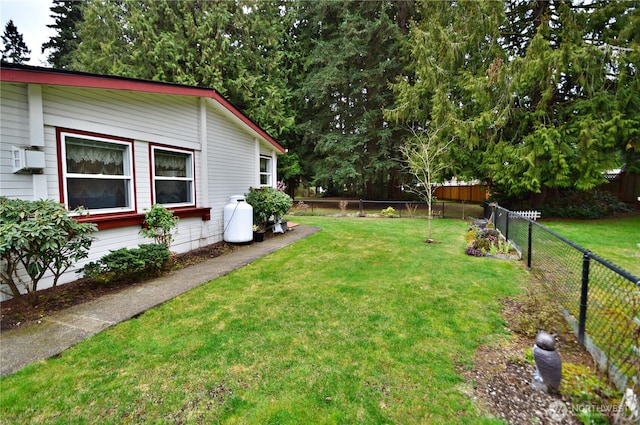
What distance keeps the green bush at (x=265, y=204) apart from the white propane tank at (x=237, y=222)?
790 mm

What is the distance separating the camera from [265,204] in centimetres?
845

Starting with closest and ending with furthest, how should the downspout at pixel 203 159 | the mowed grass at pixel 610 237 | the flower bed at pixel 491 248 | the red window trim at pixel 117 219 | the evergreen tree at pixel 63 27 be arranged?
the red window trim at pixel 117 219 → the mowed grass at pixel 610 237 → the flower bed at pixel 491 248 → the downspout at pixel 203 159 → the evergreen tree at pixel 63 27

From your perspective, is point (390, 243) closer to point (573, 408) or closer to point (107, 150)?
point (573, 408)

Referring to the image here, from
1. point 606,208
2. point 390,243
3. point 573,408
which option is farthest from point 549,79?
point 573,408

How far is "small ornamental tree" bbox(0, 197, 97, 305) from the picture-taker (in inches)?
131

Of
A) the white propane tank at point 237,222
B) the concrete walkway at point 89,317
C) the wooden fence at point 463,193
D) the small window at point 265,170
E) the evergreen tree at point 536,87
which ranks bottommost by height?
the concrete walkway at point 89,317

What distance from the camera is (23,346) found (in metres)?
2.86

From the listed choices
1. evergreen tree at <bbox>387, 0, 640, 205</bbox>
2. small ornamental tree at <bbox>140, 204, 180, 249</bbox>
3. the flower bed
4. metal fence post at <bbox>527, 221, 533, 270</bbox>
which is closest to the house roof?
small ornamental tree at <bbox>140, 204, 180, 249</bbox>

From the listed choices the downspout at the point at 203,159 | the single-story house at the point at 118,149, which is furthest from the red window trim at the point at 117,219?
the downspout at the point at 203,159

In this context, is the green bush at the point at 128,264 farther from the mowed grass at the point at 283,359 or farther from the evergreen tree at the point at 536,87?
the evergreen tree at the point at 536,87

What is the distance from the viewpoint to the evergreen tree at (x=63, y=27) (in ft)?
70.8

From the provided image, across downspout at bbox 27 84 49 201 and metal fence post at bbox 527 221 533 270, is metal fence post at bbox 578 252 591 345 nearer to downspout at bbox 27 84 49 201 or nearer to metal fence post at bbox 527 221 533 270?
metal fence post at bbox 527 221 533 270

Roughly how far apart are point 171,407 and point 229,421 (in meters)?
0.47

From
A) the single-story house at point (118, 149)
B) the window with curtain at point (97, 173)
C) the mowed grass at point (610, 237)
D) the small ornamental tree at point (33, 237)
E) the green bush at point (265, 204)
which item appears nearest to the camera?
the small ornamental tree at point (33, 237)
